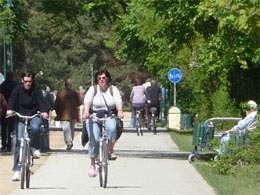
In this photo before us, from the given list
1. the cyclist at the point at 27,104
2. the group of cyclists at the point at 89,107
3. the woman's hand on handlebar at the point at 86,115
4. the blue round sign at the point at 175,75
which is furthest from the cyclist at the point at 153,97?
the cyclist at the point at 27,104

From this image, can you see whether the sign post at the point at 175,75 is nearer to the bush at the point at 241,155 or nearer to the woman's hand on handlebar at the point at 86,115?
the bush at the point at 241,155

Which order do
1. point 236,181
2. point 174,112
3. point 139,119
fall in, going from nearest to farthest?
point 236,181
point 139,119
point 174,112

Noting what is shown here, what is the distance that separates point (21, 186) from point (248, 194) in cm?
332

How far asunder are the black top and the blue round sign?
923 inches

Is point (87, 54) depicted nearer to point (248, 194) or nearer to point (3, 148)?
point (3, 148)

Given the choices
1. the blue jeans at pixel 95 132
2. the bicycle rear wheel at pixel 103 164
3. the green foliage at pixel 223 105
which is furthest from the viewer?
the green foliage at pixel 223 105

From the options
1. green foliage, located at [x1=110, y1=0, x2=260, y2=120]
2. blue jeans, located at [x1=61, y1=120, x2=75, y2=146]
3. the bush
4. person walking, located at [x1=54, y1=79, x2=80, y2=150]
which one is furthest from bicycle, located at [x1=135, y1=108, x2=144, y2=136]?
the bush

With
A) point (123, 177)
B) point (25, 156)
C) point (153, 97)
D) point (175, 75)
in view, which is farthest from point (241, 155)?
point (175, 75)

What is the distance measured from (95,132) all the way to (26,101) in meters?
1.17

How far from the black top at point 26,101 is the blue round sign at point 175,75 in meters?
23.4

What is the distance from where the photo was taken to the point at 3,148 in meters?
22.6

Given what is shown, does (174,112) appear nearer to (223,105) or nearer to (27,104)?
(223,105)

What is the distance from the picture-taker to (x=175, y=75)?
38375mm

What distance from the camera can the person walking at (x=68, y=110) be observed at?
23.9 meters
